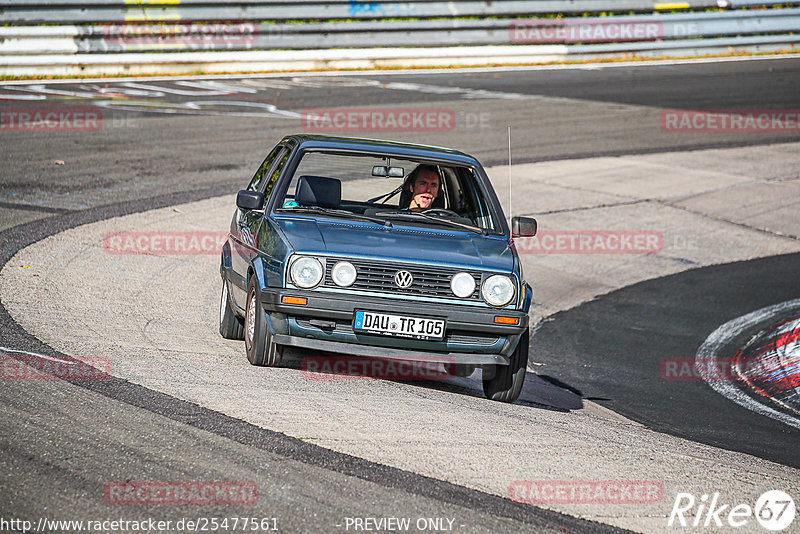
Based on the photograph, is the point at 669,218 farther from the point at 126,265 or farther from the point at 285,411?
the point at 285,411

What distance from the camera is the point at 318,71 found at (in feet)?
85.4

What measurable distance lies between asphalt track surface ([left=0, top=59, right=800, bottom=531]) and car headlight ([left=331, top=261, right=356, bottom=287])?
139cm

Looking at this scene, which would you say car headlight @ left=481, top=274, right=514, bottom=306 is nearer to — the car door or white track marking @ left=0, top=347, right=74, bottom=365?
the car door

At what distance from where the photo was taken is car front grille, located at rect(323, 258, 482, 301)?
22.3 ft

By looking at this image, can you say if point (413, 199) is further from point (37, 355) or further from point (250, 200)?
point (37, 355)

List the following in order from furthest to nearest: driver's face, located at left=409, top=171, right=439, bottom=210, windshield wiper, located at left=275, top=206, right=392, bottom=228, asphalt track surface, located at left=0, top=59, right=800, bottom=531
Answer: driver's face, located at left=409, top=171, right=439, bottom=210, windshield wiper, located at left=275, top=206, right=392, bottom=228, asphalt track surface, located at left=0, top=59, right=800, bottom=531

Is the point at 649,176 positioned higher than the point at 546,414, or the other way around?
the point at 649,176

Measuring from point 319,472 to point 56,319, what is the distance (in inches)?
145

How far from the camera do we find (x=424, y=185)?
8.16 m

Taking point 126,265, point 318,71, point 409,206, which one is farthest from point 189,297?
point 318,71

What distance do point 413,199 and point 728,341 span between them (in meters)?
4.44

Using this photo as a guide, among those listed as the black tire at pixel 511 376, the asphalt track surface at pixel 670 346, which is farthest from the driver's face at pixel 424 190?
the asphalt track surface at pixel 670 346

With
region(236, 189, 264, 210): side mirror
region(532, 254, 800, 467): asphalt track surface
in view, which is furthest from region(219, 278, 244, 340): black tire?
region(532, 254, 800, 467): asphalt track surface

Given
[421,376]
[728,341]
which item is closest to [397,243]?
[421,376]
